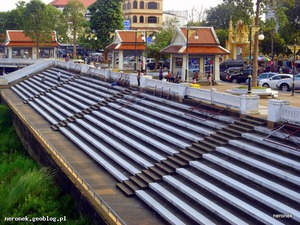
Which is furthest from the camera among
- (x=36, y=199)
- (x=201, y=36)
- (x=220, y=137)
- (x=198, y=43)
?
(x=201, y=36)

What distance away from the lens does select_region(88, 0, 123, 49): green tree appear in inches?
2485

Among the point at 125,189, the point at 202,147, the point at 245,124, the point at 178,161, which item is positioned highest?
the point at 245,124

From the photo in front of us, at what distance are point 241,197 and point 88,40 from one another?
5276 cm

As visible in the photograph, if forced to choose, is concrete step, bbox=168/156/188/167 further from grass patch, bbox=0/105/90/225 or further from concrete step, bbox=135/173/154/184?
grass patch, bbox=0/105/90/225

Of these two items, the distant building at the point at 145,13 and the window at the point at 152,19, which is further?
the window at the point at 152,19

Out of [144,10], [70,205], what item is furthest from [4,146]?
[144,10]

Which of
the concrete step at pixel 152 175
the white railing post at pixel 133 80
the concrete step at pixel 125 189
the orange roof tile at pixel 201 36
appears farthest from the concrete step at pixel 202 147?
the orange roof tile at pixel 201 36

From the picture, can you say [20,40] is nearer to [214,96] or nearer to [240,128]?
[214,96]

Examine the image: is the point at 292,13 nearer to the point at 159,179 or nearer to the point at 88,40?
the point at 88,40

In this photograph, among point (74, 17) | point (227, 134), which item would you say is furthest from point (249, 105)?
point (74, 17)

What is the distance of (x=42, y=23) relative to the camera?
214 ft

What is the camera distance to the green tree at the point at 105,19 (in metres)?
63.1

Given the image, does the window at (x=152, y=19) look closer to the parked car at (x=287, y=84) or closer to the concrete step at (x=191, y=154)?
the parked car at (x=287, y=84)

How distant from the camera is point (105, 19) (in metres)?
63.4
